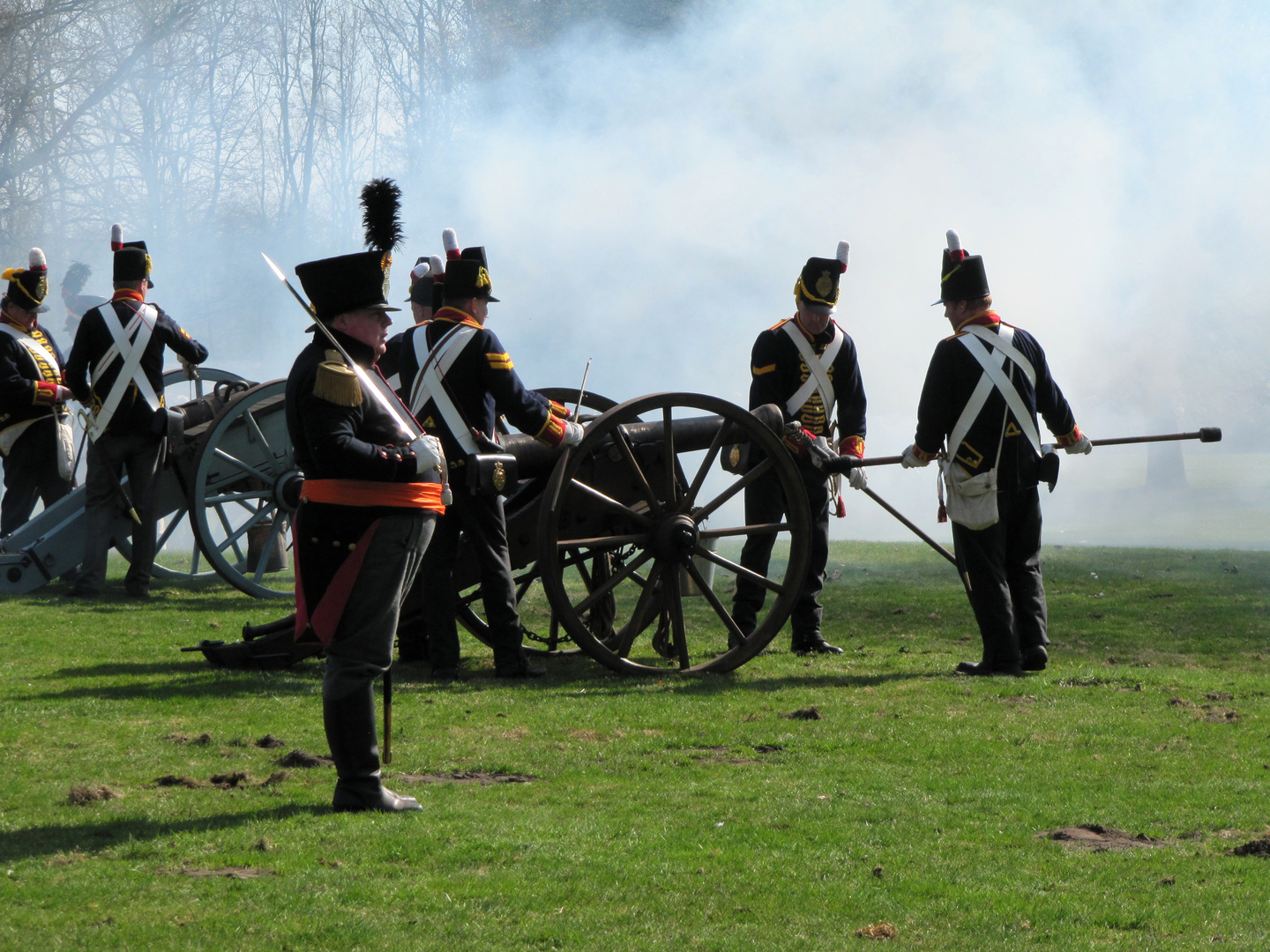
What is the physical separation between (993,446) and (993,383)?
0.85 ft

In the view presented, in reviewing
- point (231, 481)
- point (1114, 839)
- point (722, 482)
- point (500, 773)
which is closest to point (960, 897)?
point (1114, 839)

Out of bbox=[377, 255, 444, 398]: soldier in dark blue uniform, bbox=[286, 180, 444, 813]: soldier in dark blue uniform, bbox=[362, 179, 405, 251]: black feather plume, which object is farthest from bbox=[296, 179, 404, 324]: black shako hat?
bbox=[377, 255, 444, 398]: soldier in dark blue uniform

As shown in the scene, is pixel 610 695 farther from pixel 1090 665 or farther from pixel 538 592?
pixel 538 592

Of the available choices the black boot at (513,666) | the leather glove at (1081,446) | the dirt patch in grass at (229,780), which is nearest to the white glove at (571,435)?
the black boot at (513,666)

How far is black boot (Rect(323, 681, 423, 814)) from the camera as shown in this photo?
3439mm

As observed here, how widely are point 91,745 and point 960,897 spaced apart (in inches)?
103

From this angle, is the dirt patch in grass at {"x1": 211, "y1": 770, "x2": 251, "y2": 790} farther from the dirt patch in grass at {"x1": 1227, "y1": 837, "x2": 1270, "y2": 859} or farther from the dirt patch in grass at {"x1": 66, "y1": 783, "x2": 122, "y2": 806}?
the dirt patch in grass at {"x1": 1227, "y1": 837, "x2": 1270, "y2": 859}

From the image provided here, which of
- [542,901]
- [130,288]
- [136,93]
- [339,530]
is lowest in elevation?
[542,901]

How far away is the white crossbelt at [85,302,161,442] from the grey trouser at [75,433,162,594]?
11 cm

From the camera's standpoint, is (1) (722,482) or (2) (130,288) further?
(1) (722,482)

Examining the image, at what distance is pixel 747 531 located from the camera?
571 cm

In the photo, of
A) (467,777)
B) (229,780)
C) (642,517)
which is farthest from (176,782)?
(642,517)

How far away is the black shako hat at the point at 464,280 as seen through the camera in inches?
217

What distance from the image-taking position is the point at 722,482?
2247cm
